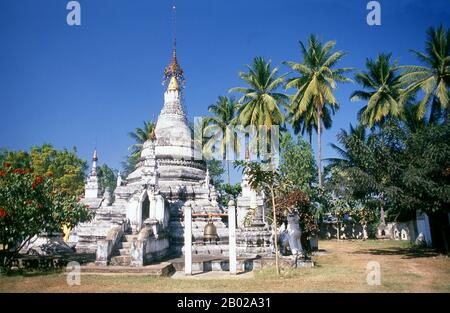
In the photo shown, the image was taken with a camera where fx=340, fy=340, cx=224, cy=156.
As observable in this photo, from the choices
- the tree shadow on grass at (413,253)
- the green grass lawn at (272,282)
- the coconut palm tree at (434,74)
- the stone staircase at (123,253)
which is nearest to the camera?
the green grass lawn at (272,282)

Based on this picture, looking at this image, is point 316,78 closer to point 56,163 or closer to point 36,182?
point 36,182

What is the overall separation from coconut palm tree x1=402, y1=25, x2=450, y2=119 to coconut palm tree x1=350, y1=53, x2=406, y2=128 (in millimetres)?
4629

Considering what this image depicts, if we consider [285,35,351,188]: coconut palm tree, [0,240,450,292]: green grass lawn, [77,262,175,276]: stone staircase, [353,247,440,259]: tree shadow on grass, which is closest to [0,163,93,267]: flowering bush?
[0,240,450,292]: green grass lawn

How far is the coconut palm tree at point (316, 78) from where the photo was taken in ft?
103

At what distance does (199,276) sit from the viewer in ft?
42.9

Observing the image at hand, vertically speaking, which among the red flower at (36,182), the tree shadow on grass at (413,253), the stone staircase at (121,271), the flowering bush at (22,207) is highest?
the red flower at (36,182)

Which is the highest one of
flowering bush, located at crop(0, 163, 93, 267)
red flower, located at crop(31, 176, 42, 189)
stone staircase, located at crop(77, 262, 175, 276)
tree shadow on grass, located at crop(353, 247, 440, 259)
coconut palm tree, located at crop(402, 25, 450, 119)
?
coconut palm tree, located at crop(402, 25, 450, 119)

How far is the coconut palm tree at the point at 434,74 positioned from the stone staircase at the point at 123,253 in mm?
23429

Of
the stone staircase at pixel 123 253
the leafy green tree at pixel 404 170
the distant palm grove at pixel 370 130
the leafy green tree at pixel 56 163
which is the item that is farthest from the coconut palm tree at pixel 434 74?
the leafy green tree at pixel 56 163

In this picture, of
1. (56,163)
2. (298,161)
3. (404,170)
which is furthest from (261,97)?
(56,163)

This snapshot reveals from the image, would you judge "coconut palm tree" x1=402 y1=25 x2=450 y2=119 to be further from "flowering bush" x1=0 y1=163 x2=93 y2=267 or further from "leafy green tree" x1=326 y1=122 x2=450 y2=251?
"flowering bush" x1=0 y1=163 x2=93 y2=267

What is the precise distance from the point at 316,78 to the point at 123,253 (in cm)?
2395

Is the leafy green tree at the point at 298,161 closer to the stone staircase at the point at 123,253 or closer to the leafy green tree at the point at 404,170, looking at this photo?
the leafy green tree at the point at 404,170

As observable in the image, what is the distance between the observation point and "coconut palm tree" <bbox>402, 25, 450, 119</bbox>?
25.7 meters
